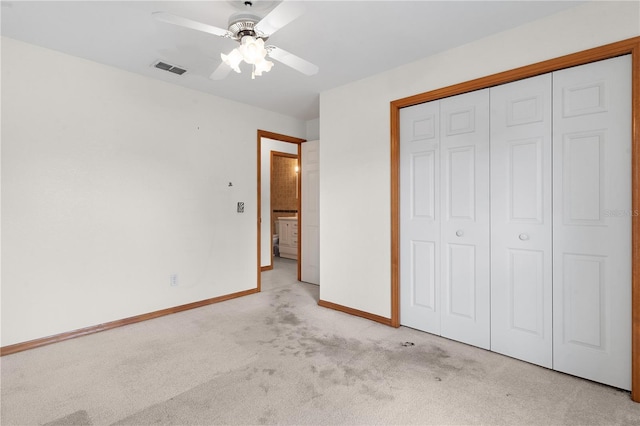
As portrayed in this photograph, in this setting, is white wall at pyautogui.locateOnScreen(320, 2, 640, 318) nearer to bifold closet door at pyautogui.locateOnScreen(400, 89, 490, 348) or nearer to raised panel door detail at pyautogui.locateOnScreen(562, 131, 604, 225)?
bifold closet door at pyautogui.locateOnScreen(400, 89, 490, 348)

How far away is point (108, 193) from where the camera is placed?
10.1ft

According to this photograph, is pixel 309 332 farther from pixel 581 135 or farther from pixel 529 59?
pixel 529 59

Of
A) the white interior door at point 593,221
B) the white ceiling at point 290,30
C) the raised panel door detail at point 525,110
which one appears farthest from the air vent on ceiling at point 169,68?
the white interior door at point 593,221

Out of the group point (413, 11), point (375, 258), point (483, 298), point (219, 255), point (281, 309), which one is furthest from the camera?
point (219, 255)

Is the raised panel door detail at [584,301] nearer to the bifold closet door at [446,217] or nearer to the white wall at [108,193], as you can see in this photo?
the bifold closet door at [446,217]

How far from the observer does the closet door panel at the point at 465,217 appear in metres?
2.61

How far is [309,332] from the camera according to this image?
118 inches

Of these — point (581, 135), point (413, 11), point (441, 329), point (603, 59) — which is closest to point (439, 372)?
point (441, 329)

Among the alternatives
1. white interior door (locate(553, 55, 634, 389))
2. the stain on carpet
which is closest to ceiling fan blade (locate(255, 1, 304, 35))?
white interior door (locate(553, 55, 634, 389))

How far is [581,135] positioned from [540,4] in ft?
2.98

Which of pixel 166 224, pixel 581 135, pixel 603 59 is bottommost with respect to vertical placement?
pixel 166 224

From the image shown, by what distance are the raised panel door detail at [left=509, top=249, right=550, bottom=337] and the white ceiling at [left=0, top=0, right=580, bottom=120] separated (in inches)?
68.0

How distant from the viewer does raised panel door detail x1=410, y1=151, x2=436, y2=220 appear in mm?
2920

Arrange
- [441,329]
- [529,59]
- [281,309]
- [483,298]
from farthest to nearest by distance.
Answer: [281,309]
[441,329]
[483,298]
[529,59]
